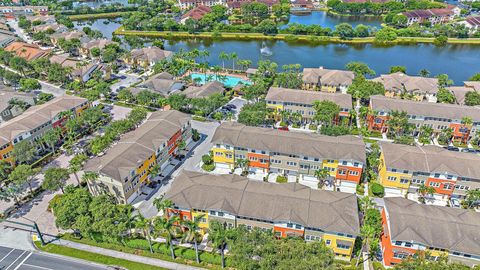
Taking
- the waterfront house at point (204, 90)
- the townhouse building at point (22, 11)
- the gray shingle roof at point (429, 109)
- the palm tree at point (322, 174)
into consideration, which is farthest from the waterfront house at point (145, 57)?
the townhouse building at point (22, 11)

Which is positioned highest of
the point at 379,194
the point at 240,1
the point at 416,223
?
the point at 240,1

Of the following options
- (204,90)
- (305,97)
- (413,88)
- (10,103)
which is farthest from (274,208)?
(10,103)

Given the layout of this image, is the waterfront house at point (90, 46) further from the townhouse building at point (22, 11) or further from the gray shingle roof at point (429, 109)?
the gray shingle roof at point (429, 109)

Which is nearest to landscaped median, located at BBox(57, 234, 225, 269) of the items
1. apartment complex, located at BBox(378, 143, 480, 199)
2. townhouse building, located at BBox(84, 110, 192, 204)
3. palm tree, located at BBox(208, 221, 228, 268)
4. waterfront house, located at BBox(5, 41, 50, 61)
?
palm tree, located at BBox(208, 221, 228, 268)

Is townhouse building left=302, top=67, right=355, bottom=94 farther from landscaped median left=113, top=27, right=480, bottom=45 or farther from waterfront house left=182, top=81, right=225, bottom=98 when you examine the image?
landscaped median left=113, top=27, right=480, bottom=45

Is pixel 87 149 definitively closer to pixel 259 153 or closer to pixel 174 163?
pixel 174 163

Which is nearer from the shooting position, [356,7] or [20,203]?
[20,203]

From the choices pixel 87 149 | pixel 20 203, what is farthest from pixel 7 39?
pixel 20 203
